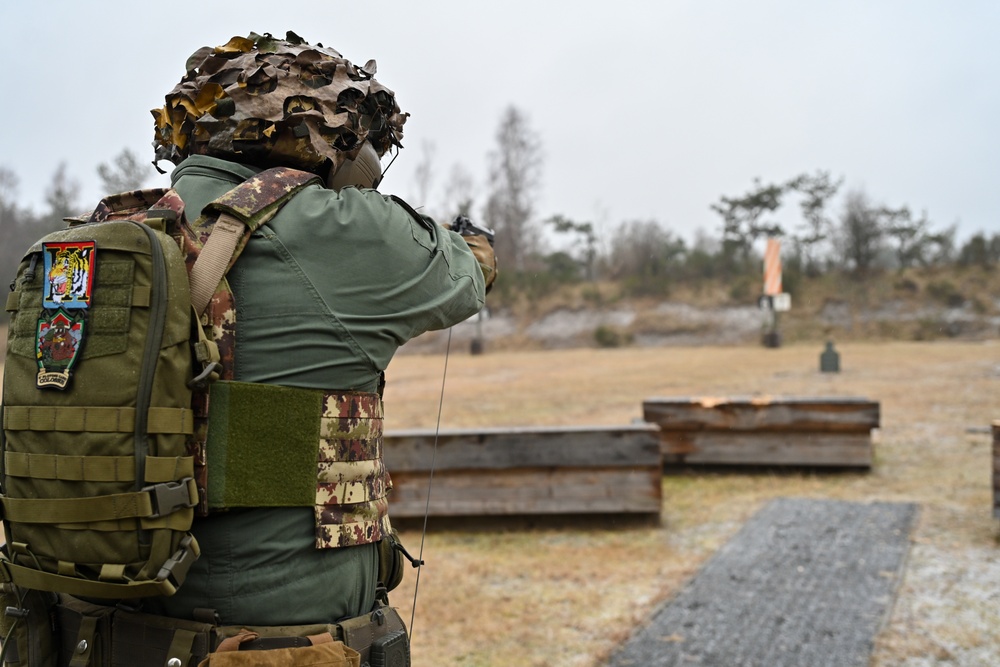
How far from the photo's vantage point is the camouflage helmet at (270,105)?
2000mm

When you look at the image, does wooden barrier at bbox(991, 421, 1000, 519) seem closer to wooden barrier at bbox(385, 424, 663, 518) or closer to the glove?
wooden barrier at bbox(385, 424, 663, 518)

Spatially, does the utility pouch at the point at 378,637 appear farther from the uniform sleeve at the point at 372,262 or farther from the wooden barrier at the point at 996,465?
the wooden barrier at the point at 996,465

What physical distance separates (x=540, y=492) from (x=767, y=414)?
2736 millimetres

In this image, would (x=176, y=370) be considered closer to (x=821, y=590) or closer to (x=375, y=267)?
(x=375, y=267)

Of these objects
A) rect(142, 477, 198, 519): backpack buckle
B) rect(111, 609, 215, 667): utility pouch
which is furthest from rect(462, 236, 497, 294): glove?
rect(111, 609, 215, 667): utility pouch

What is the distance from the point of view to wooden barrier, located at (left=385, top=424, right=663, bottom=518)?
20.5 feet

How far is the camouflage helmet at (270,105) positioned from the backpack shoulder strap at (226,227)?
221mm

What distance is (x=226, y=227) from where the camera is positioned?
70.0 inches


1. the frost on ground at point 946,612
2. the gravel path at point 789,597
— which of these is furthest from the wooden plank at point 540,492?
the frost on ground at point 946,612

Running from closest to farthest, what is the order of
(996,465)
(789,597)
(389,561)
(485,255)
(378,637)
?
(378,637) → (389,561) → (485,255) → (789,597) → (996,465)

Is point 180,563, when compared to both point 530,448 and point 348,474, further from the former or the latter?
point 530,448

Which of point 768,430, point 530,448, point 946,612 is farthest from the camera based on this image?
point 768,430

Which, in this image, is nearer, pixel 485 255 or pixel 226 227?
pixel 226 227

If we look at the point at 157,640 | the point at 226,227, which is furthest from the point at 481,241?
the point at 157,640
